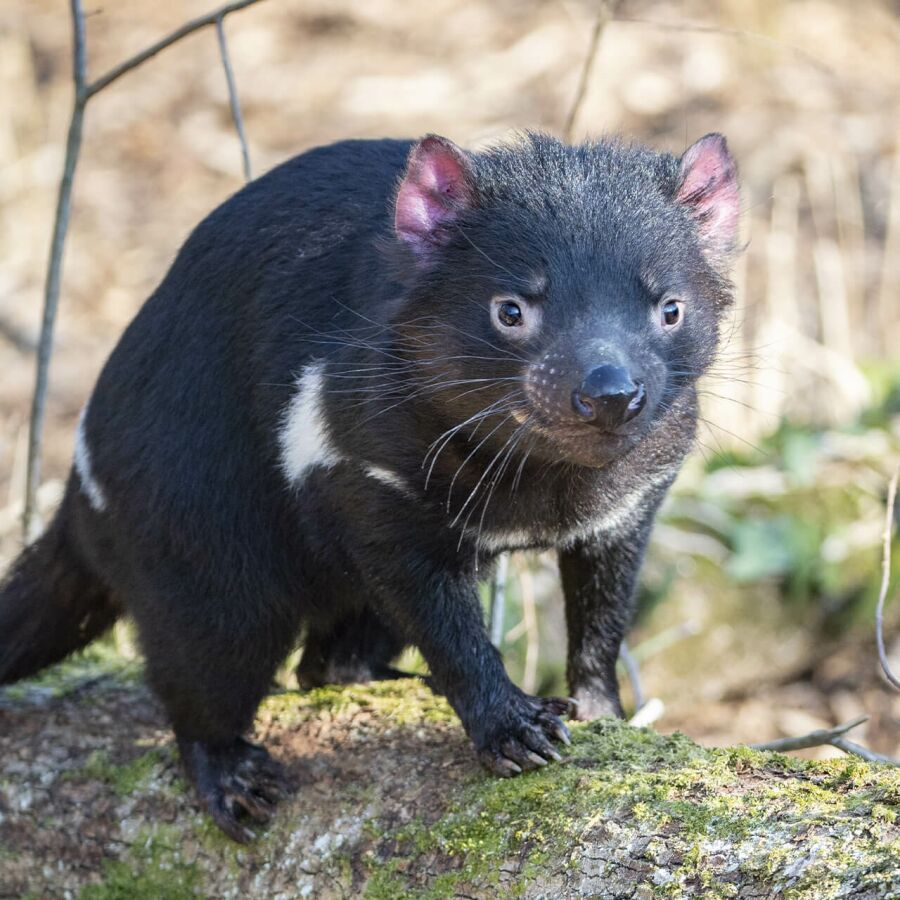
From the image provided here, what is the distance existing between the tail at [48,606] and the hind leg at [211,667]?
0.50 metres

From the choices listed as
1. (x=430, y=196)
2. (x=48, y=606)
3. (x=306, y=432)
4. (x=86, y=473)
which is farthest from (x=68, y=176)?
(x=430, y=196)

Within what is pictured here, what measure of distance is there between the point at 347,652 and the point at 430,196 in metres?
1.49

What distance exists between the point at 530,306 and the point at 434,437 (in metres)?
0.43

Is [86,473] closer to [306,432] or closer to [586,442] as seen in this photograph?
[306,432]

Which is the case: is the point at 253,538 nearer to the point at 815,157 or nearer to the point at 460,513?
the point at 460,513

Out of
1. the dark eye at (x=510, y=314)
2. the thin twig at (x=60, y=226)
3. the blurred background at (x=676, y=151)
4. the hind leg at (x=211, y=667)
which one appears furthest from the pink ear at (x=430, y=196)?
the blurred background at (x=676, y=151)

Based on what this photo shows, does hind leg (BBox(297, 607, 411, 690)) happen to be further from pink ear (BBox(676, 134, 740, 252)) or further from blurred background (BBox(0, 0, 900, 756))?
pink ear (BBox(676, 134, 740, 252))

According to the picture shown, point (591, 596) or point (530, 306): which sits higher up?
point (530, 306)

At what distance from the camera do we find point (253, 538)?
358cm

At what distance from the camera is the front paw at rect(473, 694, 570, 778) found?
309cm

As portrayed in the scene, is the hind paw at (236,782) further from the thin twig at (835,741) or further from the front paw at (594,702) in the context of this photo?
the thin twig at (835,741)

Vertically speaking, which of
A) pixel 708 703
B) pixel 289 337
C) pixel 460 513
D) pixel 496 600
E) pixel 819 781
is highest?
pixel 289 337

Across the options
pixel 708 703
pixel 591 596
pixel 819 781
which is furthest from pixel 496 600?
pixel 708 703

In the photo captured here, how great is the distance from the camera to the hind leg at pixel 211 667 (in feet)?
11.6
